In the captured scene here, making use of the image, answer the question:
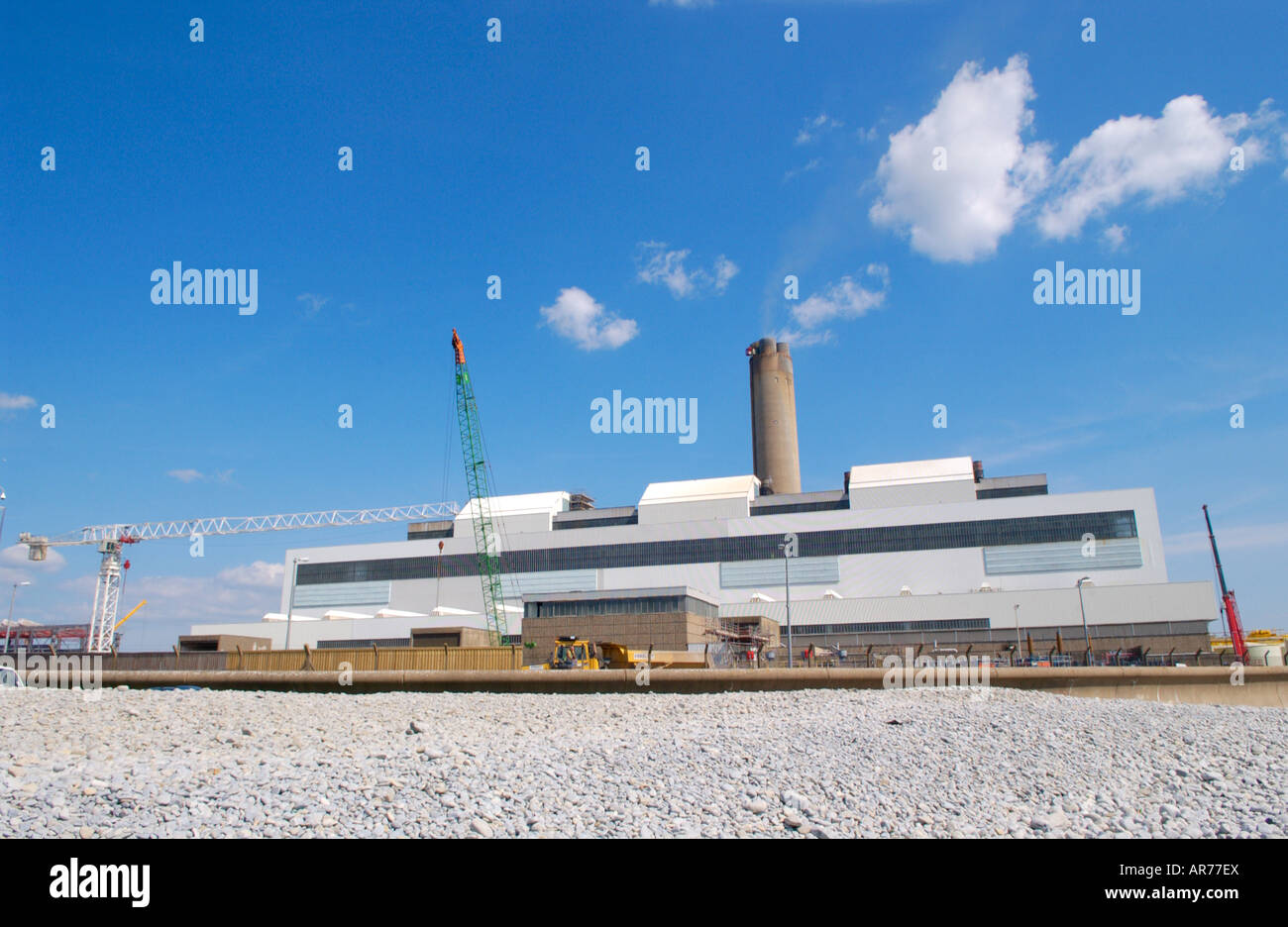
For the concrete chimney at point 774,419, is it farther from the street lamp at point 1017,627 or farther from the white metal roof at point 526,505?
the street lamp at point 1017,627

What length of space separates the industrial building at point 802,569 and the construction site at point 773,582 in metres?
0.15

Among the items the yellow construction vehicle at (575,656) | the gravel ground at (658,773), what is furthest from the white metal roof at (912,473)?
the gravel ground at (658,773)

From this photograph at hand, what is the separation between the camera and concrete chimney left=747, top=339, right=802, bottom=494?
272 feet

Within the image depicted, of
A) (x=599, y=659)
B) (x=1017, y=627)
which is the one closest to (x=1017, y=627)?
(x=1017, y=627)

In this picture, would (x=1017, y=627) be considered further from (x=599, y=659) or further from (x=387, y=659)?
(x=387, y=659)

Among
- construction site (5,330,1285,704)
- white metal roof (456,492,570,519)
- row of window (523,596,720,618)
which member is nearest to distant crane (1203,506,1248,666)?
construction site (5,330,1285,704)

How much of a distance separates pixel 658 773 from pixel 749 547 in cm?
5766

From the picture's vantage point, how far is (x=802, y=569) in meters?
65.8

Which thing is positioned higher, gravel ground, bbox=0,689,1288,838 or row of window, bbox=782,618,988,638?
gravel ground, bbox=0,689,1288,838

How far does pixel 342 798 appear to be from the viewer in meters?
8.88

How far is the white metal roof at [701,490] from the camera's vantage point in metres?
72.8

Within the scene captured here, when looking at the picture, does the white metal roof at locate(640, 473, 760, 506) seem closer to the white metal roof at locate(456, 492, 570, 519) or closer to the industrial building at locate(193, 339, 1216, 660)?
the industrial building at locate(193, 339, 1216, 660)

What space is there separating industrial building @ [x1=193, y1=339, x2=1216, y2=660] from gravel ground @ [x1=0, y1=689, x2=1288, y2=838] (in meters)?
36.8
